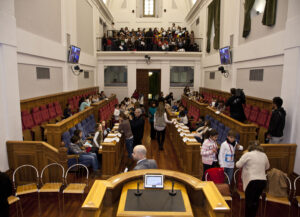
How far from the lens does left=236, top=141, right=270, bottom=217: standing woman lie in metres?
3.44

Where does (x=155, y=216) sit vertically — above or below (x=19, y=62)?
below

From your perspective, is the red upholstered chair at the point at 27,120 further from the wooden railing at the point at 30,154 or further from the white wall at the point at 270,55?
the white wall at the point at 270,55

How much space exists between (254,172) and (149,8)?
768 inches

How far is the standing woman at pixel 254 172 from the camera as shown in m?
3.44

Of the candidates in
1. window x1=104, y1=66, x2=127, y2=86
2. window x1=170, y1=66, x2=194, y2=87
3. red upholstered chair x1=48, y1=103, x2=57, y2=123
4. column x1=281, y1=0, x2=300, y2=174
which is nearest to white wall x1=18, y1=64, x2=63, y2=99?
red upholstered chair x1=48, y1=103, x2=57, y2=123

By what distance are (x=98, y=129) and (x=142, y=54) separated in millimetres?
11211

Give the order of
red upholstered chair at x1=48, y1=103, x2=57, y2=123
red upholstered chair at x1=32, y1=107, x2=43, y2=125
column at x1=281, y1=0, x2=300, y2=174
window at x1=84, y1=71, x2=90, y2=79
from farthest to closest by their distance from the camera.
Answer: window at x1=84, y1=71, x2=90, y2=79 → red upholstered chair at x1=48, y1=103, x2=57, y2=123 → red upholstered chair at x1=32, y1=107, x2=43, y2=125 → column at x1=281, y1=0, x2=300, y2=174

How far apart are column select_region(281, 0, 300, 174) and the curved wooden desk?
342cm

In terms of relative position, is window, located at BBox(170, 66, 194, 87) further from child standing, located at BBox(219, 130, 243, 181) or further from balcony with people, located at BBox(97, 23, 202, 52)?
child standing, located at BBox(219, 130, 243, 181)

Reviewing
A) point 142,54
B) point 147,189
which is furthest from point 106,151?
point 142,54

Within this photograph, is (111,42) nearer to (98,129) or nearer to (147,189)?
(98,129)

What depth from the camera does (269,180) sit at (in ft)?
13.1

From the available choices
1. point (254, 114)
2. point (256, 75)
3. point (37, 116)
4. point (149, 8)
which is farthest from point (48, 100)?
point (149, 8)

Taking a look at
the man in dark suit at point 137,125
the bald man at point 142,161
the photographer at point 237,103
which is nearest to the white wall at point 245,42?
the photographer at point 237,103
